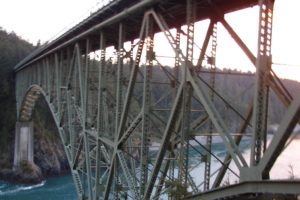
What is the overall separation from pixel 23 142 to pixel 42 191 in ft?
37.3

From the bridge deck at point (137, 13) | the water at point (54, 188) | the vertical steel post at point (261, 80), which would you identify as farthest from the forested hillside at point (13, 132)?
the vertical steel post at point (261, 80)

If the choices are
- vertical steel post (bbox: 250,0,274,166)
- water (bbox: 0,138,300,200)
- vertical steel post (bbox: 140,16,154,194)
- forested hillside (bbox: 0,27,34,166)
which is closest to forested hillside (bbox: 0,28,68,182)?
forested hillside (bbox: 0,27,34,166)

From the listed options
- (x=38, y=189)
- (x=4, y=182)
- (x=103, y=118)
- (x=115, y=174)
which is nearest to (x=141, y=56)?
(x=115, y=174)

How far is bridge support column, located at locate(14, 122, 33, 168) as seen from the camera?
180 feet

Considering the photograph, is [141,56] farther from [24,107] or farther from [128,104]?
[24,107]

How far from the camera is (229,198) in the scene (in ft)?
24.6

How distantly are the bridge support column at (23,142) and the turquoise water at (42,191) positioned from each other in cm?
476

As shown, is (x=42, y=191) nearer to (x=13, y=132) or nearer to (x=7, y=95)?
(x=13, y=132)

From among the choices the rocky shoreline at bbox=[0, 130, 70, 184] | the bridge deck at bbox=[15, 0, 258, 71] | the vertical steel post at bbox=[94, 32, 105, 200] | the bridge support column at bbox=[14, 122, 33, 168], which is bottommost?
the rocky shoreline at bbox=[0, 130, 70, 184]

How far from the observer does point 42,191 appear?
46344mm

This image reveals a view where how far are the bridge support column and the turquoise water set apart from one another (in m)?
4.76

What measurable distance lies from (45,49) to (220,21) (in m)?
23.3

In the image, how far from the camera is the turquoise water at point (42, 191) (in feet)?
142

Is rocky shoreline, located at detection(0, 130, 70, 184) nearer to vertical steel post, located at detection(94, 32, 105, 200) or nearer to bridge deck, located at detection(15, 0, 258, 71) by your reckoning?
bridge deck, located at detection(15, 0, 258, 71)
